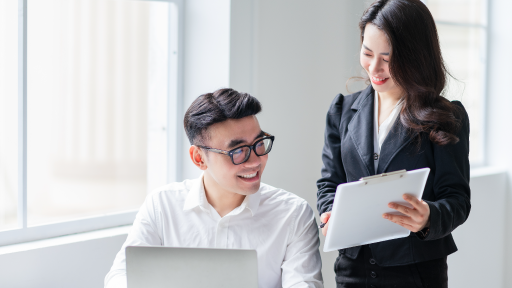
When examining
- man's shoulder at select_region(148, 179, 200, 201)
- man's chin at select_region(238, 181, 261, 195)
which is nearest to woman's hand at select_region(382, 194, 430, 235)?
man's chin at select_region(238, 181, 261, 195)

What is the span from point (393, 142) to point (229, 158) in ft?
1.73

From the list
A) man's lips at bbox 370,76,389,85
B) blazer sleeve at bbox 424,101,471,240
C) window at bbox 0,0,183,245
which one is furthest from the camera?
window at bbox 0,0,183,245

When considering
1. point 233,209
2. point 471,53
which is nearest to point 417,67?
point 233,209

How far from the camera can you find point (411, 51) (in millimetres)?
1476

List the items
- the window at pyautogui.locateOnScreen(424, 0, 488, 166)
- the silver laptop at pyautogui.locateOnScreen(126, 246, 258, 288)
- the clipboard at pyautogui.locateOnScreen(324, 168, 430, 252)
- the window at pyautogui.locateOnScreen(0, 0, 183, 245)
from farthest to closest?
the window at pyautogui.locateOnScreen(424, 0, 488, 166), the window at pyautogui.locateOnScreen(0, 0, 183, 245), the clipboard at pyautogui.locateOnScreen(324, 168, 430, 252), the silver laptop at pyautogui.locateOnScreen(126, 246, 258, 288)

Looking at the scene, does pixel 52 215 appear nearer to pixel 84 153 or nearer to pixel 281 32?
pixel 84 153

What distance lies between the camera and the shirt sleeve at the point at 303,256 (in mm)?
1451

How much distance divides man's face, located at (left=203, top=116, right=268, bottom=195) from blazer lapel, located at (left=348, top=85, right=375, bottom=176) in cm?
33

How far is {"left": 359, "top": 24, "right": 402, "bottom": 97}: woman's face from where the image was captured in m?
1.50

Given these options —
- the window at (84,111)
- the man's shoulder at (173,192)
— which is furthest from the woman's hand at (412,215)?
the window at (84,111)

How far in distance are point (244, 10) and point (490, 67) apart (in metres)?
2.39

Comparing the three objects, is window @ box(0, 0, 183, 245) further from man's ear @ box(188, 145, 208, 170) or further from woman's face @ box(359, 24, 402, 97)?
woman's face @ box(359, 24, 402, 97)

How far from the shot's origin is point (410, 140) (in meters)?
1.51

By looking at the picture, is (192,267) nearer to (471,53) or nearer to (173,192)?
(173,192)
